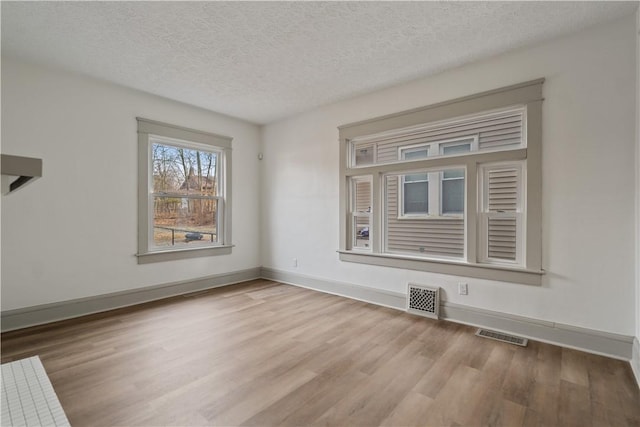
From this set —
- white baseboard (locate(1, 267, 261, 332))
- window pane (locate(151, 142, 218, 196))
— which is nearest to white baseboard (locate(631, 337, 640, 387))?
white baseboard (locate(1, 267, 261, 332))

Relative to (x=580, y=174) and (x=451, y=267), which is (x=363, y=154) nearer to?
(x=451, y=267)

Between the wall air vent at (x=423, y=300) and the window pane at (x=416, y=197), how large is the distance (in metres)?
1.11

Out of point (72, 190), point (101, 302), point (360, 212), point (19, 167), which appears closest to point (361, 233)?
point (360, 212)

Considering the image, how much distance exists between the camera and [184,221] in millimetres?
4648

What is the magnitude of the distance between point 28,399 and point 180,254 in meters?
2.93

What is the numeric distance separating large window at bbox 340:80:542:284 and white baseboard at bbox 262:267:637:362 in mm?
382

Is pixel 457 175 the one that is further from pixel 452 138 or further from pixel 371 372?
pixel 371 372

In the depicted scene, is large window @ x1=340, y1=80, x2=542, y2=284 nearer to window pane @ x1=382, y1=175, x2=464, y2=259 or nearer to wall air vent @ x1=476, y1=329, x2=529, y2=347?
window pane @ x1=382, y1=175, x2=464, y2=259

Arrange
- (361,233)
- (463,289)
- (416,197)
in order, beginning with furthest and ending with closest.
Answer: (361,233), (416,197), (463,289)

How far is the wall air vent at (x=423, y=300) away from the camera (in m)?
3.48

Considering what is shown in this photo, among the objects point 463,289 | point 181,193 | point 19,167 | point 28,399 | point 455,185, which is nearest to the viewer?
point 19,167

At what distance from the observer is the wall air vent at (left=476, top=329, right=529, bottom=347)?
9.33ft

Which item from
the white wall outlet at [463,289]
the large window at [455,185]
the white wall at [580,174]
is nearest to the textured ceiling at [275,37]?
the white wall at [580,174]

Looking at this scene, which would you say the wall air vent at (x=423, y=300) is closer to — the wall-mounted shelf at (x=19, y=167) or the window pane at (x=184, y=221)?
the window pane at (x=184, y=221)
